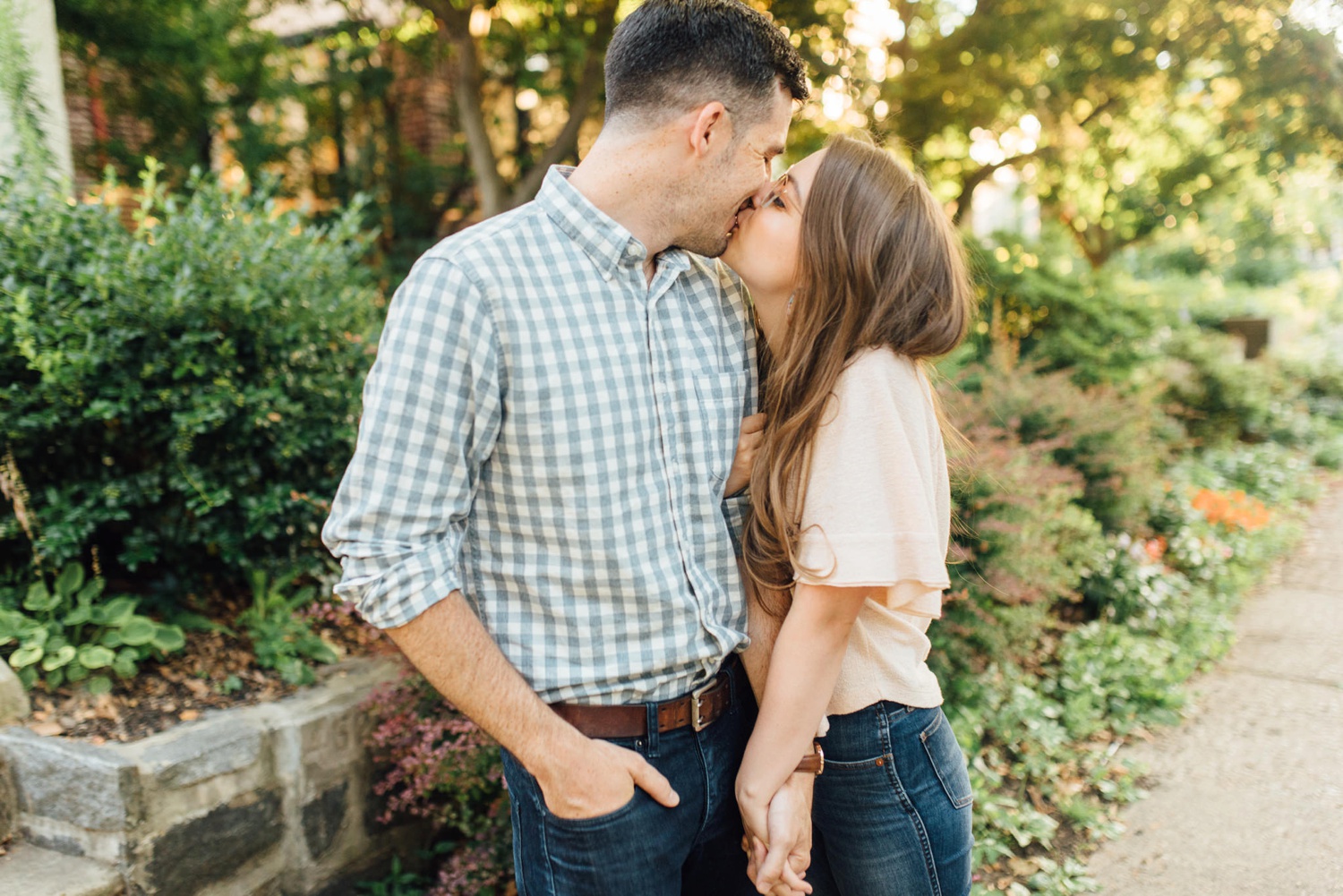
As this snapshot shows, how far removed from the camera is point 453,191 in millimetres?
9117

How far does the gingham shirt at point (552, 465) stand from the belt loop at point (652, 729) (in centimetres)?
2

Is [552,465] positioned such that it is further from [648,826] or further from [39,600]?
[39,600]

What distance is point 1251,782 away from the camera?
12.3 feet

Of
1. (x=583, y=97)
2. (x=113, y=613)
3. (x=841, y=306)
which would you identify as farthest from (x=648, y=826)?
(x=583, y=97)

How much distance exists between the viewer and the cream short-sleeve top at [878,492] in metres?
1.58

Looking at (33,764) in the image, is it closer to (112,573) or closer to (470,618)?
(112,573)

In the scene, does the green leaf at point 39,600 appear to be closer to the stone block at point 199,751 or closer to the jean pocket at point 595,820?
the stone block at point 199,751

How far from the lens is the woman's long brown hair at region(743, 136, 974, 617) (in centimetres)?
167

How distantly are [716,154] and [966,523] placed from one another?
Result: 2.78 meters

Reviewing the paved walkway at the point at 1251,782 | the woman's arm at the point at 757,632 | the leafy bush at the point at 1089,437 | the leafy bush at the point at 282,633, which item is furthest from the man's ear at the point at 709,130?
the leafy bush at the point at 1089,437

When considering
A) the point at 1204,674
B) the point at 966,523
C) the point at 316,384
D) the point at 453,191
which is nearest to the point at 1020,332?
the point at 1204,674

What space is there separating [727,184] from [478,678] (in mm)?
1013

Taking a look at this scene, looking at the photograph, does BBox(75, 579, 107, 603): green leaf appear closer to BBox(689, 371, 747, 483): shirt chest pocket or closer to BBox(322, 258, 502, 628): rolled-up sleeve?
BBox(322, 258, 502, 628): rolled-up sleeve

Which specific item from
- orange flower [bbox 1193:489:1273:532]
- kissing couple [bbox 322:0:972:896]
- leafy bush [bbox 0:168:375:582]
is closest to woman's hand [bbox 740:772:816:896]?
kissing couple [bbox 322:0:972:896]
